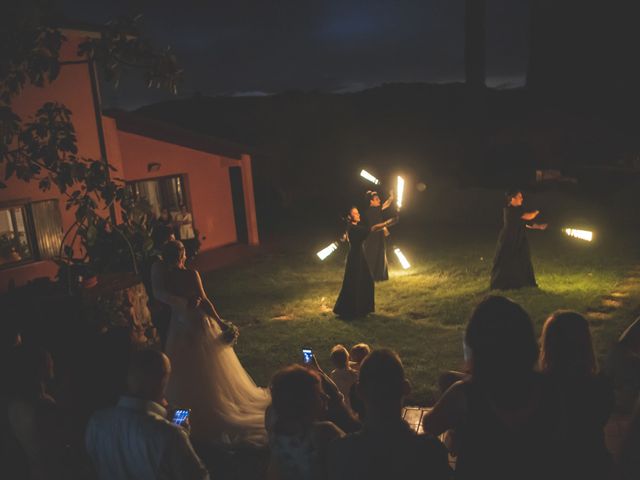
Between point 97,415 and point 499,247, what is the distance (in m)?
9.06

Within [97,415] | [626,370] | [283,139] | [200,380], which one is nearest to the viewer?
[97,415]

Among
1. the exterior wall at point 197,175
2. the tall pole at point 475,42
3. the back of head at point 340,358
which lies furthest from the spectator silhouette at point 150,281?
the tall pole at point 475,42

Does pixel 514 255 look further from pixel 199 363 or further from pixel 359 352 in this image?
pixel 199 363

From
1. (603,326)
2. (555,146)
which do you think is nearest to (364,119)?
(555,146)

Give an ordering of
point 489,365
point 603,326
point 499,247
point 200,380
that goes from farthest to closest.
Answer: point 499,247 → point 603,326 → point 200,380 → point 489,365

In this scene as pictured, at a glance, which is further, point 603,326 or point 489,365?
point 603,326

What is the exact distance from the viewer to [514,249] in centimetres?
1080

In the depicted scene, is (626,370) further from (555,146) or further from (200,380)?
(555,146)

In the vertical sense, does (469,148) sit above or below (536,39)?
below

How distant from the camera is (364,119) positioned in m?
36.8

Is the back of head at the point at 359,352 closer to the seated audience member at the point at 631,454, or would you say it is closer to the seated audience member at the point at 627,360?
the seated audience member at the point at 627,360

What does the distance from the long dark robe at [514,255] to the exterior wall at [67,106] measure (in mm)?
8309

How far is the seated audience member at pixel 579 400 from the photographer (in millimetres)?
2742

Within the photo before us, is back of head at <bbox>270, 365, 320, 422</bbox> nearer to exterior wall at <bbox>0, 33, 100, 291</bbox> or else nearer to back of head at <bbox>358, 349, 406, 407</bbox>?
back of head at <bbox>358, 349, 406, 407</bbox>
